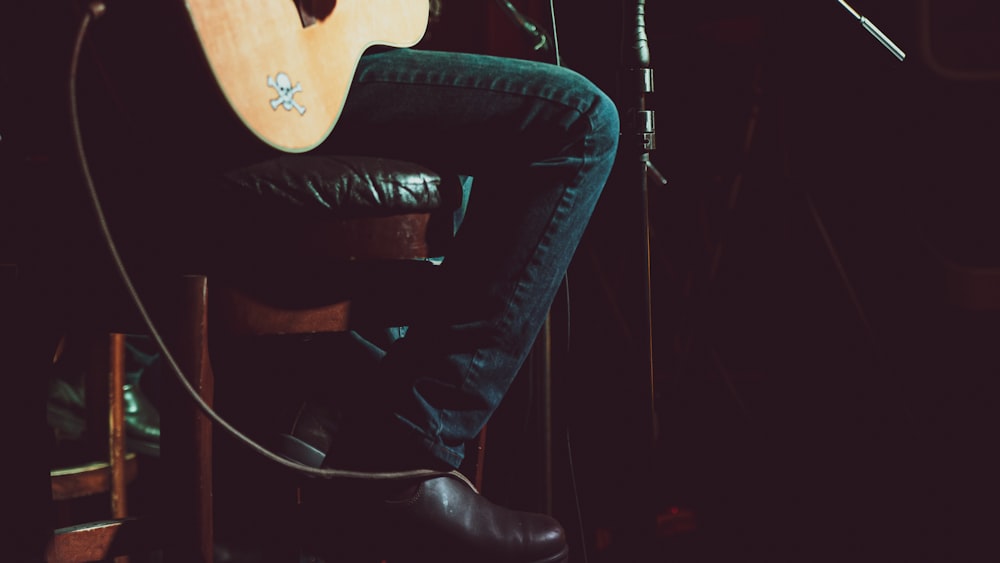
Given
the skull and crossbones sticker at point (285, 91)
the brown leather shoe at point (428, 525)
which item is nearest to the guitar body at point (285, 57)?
the skull and crossbones sticker at point (285, 91)

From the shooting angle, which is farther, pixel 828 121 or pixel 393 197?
pixel 828 121

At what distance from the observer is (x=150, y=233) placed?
0.82m

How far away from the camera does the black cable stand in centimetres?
67

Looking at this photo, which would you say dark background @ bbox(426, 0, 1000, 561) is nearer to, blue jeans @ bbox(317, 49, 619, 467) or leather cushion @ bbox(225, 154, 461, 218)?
blue jeans @ bbox(317, 49, 619, 467)

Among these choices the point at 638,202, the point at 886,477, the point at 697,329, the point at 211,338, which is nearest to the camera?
the point at 211,338

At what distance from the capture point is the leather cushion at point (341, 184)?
0.79m

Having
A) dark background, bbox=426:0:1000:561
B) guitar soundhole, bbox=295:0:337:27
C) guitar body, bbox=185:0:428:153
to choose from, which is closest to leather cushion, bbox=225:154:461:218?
guitar body, bbox=185:0:428:153

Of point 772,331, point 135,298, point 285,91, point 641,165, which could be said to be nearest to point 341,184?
point 285,91

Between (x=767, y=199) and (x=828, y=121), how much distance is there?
Answer: 0.93 feet

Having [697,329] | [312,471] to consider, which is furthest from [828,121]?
[312,471]

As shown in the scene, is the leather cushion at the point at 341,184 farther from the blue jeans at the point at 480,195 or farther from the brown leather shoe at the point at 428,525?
the brown leather shoe at the point at 428,525

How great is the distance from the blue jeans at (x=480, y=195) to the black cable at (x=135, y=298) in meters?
0.04

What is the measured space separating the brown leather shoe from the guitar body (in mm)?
349

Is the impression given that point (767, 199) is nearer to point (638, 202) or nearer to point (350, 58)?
point (638, 202)
